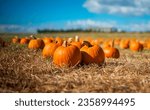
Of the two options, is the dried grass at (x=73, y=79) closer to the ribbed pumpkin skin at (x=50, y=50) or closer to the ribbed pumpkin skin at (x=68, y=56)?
the ribbed pumpkin skin at (x=68, y=56)

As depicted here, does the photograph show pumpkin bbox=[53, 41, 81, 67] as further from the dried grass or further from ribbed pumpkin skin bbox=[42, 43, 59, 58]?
ribbed pumpkin skin bbox=[42, 43, 59, 58]

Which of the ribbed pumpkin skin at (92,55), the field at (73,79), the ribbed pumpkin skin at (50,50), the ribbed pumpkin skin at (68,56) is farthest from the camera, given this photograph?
the ribbed pumpkin skin at (50,50)

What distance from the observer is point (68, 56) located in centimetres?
707

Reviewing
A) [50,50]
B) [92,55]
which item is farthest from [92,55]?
[50,50]

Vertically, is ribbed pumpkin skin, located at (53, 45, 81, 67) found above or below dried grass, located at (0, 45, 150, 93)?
above

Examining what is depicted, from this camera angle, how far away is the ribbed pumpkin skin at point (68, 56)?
7063 mm

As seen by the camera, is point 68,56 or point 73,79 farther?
point 68,56

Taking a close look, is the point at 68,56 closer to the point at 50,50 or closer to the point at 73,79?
the point at 73,79

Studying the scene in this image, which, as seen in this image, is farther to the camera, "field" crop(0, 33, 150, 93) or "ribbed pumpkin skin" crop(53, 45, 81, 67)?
"ribbed pumpkin skin" crop(53, 45, 81, 67)

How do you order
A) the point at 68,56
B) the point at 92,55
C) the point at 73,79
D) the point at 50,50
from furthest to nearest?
the point at 50,50, the point at 92,55, the point at 68,56, the point at 73,79

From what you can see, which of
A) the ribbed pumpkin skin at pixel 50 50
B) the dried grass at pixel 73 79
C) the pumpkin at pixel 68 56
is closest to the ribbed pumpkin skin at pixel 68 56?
the pumpkin at pixel 68 56

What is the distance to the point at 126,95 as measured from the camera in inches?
188

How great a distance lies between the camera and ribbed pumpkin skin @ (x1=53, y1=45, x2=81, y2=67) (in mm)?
7063

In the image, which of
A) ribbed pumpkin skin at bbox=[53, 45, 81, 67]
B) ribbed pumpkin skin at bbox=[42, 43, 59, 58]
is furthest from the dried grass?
ribbed pumpkin skin at bbox=[42, 43, 59, 58]
